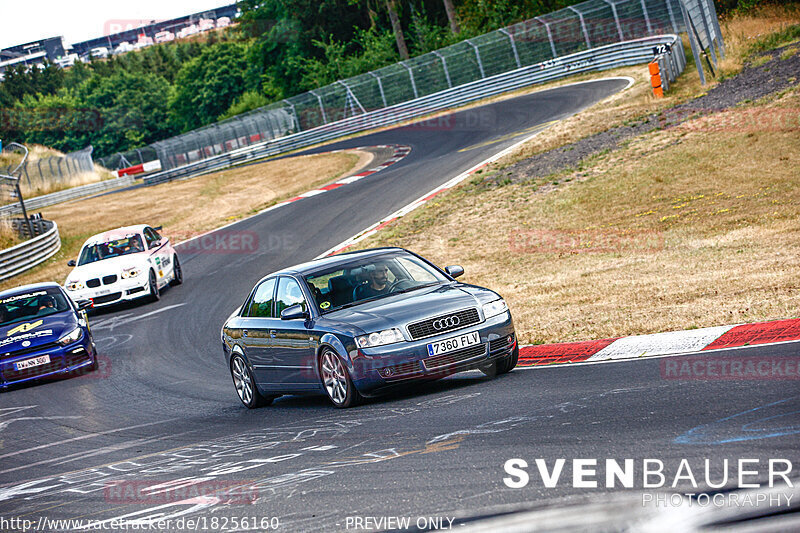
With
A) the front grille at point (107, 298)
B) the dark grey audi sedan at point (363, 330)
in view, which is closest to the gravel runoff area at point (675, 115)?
the front grille at point (107, 298)

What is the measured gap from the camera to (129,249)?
2161 centimetres

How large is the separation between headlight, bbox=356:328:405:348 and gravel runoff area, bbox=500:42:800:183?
16.3 metres

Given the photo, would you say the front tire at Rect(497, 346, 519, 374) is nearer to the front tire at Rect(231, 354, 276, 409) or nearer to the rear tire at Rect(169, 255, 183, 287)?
the front tire at Rect(231, 354, 276, 409)

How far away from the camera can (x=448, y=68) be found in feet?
162

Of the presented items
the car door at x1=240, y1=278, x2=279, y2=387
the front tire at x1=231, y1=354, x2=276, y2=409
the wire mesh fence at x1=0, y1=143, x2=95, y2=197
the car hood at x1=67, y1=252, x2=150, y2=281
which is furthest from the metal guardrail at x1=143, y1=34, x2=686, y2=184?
the front tire at x1=231, y1=354, x2=276, y2=409

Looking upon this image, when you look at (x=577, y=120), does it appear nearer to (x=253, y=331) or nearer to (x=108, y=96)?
(x=253, y=331)

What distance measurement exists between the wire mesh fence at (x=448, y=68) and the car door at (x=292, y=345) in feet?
119

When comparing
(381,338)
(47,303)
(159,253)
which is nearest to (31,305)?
(47,303)

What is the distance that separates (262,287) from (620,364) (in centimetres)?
415

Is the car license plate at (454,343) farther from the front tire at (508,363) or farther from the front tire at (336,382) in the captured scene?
the front tire at (336,382)

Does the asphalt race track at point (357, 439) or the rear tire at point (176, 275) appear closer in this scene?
the asphalt race track at point (357, 439)

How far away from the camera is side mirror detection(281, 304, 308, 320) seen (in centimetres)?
919

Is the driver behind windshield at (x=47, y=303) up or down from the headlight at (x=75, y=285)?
up

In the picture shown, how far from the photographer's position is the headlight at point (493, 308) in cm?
881
